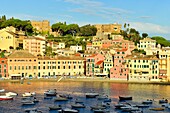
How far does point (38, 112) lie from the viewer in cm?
4538

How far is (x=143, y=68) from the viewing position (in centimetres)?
8044

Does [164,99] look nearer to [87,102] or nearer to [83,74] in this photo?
[87,102]

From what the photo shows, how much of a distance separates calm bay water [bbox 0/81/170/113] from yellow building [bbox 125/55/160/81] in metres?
5.78

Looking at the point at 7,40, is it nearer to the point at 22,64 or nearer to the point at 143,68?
the point at 22,64

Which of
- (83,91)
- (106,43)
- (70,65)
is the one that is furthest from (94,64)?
(83,91)

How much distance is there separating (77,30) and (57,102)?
65.9 meters

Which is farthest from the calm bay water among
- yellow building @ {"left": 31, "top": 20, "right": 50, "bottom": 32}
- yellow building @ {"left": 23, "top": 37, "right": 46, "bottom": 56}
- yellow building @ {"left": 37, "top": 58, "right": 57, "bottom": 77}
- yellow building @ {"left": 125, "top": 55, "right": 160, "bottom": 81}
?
yellow building @ {"left": 31, "top": 20, "right": 50, "bottom": 32}

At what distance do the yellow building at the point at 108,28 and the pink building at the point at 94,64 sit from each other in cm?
3553

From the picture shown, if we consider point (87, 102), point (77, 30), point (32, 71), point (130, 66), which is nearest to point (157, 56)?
point (130, 66)

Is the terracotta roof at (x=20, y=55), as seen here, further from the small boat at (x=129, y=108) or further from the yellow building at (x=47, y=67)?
the small boat at (x=129, y=108)

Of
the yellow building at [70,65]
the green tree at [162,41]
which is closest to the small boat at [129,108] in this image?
the yellow building at [70,65]

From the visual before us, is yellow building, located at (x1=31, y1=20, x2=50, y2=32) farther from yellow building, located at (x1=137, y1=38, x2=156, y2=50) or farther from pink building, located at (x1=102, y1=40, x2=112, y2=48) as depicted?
yellow building, located at (x1=137, y1=38, x2=156, y2=50)

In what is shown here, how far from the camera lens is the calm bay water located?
51025 mm

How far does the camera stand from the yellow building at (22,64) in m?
83.1
